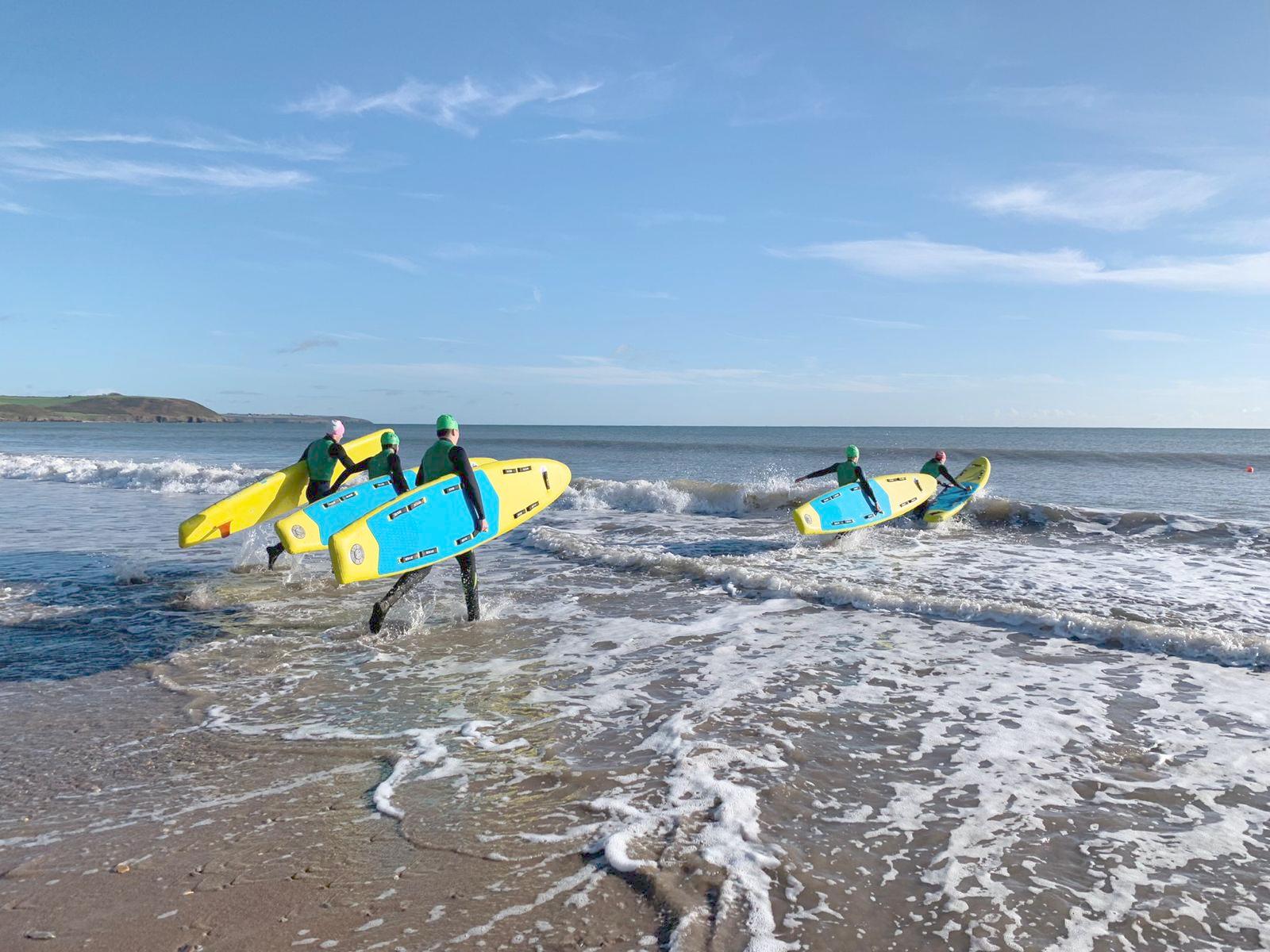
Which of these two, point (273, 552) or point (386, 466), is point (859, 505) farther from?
point (273, 552)

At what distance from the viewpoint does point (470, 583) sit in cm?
802

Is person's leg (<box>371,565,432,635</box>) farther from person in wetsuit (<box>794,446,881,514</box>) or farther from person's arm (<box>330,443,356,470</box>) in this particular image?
person in wetsuit (<box>794,446,881,514</box>)

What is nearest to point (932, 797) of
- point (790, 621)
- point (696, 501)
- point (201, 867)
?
point (201, 867)

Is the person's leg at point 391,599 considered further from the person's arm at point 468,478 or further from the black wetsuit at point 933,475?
the black wetsuit at point 933,475

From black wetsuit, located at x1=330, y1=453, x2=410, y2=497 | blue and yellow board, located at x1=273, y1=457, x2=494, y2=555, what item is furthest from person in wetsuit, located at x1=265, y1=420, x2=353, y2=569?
blue and yellow board, located at x1=273, y1=457, x2=494, y2=555

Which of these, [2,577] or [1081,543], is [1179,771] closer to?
[1081,543]

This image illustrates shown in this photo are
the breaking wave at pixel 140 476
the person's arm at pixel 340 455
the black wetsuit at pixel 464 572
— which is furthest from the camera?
the breaking wave at pixel 140 476

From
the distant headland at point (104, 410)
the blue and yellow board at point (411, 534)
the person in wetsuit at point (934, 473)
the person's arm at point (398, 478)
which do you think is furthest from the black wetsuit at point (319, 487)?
the distant headland at point (104, 410)

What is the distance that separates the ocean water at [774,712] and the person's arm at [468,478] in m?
1.19

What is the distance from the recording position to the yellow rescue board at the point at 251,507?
9925mm

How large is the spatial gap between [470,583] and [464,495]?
0.89 metres

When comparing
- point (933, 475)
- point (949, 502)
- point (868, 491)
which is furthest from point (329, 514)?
point (949, 502)

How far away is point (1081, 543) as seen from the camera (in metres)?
13.9

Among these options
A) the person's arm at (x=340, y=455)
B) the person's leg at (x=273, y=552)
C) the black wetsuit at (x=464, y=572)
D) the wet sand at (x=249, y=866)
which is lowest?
the wet sand at (x=249, y=866)
